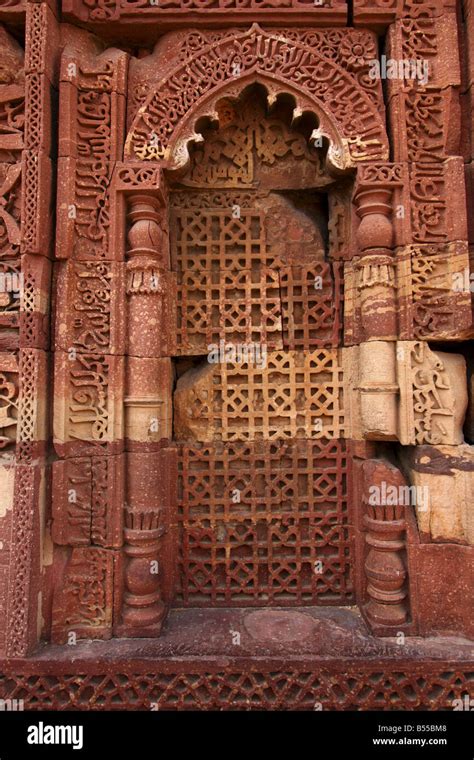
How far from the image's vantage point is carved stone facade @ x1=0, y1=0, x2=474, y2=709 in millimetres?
3406

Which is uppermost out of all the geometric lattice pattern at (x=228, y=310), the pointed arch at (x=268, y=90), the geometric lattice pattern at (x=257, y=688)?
the pointed arch at (x=268, y=90)

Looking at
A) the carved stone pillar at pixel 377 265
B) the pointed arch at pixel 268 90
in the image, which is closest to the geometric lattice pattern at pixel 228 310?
the carved stone pillar at pixel 377 265

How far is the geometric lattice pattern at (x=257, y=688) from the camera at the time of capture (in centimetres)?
319

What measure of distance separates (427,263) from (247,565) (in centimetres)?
321

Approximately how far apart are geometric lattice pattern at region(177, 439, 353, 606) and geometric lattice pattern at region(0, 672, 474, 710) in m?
0.75

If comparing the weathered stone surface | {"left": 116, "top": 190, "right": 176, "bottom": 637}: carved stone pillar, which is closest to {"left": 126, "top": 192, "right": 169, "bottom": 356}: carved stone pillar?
{"left": 116, "top": 190, "right": 176, "bottom": 637}: carved stone pillar

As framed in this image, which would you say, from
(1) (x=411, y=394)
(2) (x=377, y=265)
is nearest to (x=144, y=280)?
(2) (x=377, y=265)

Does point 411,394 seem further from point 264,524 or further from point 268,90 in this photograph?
point 268,90

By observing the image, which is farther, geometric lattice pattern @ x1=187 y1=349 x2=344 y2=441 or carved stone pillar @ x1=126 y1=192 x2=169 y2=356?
geometric lattice pattern @ x1=187 y1=349 x2=344 y2=441

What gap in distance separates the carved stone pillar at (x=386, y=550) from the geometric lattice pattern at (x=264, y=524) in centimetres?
40

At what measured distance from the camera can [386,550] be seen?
3576 millimetres

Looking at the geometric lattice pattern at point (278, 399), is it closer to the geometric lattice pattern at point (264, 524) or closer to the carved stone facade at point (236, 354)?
the carved stone facade at point (236, 354)

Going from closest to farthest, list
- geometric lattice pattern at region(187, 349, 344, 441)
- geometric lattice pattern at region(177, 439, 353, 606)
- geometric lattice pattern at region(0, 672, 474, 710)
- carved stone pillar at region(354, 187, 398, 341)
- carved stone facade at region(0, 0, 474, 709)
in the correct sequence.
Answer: geometric lattice pattern at region(0, 672, 474, 710), carved stone facade at region(0, 0, 474, 709), carved stone pillar at region(354, 187, 398, 341), geometric lattice pattern at region(177, 439, 353, 606), geometric lattice pattern at region(187, 349, 344, 441)

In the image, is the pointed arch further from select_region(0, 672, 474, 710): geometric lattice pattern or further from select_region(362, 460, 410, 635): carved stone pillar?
select_region(0, 672, 474, 710): geometric lattice pattern
